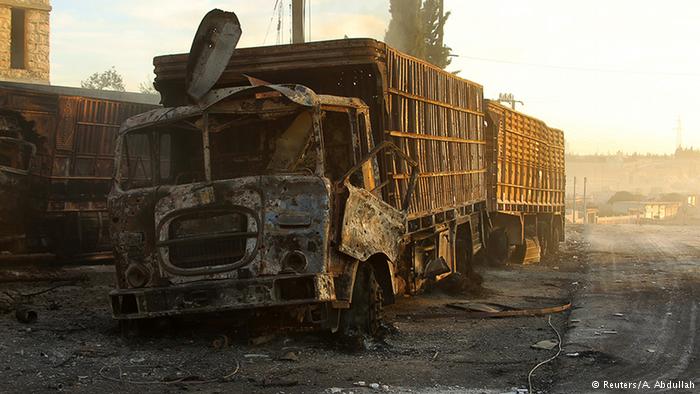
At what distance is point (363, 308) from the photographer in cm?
745

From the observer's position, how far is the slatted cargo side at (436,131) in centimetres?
920

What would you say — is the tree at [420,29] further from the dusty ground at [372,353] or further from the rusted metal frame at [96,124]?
the dusty ground at [372,353]

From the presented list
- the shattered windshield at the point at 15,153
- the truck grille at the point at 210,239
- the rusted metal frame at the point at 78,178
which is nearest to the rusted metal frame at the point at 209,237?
the truck grille at the point at 210,239

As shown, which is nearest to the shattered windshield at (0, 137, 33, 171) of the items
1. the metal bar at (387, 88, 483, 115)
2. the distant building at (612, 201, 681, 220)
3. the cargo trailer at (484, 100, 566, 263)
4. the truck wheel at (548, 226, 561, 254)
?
the metal bar at (387, 88, 483, 115)

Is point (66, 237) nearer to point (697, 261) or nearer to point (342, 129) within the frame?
point (342, 129)

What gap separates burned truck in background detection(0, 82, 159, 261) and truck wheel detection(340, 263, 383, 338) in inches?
279

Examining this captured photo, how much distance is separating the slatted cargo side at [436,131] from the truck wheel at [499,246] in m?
2.54

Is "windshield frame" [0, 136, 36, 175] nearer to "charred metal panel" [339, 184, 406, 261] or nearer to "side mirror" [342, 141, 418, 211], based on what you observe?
"side mirror" [342, 141, 418, 211]

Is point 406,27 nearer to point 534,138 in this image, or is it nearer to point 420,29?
point 420,29

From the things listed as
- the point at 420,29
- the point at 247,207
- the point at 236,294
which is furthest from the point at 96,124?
the point at 420,29

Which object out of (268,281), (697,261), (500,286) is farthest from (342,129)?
(697,261)

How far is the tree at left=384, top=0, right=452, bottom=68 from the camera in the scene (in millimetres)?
34031

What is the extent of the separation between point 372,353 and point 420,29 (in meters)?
28.5

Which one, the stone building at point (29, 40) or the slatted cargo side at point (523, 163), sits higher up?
the stone building at point (29, 40)
